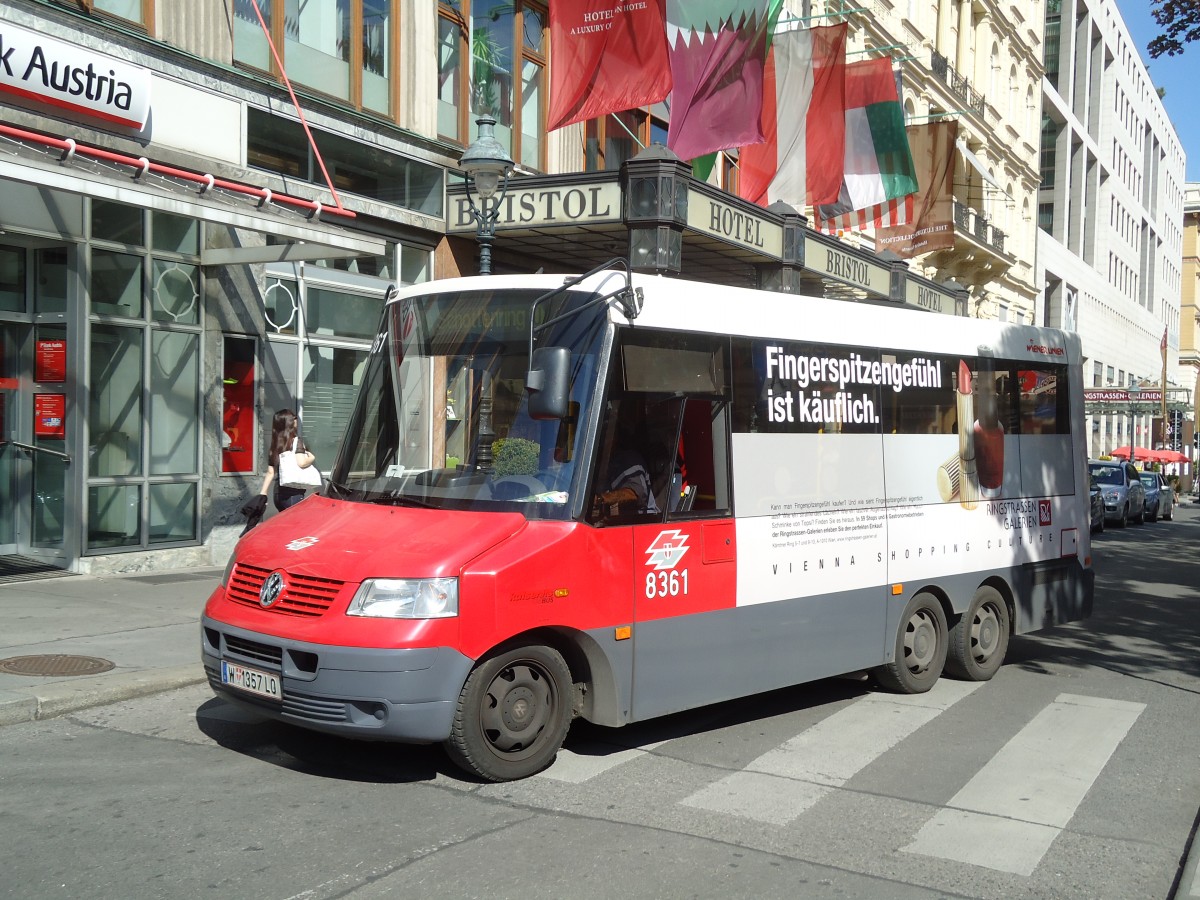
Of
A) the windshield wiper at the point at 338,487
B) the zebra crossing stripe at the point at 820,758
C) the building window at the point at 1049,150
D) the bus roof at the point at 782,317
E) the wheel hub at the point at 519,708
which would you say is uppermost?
the building window at the point at 1049,150

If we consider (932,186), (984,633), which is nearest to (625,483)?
(984,633)

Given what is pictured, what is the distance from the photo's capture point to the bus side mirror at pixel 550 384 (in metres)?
6.05

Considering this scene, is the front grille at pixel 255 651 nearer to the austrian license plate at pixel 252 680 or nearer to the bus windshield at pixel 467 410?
the austrian license plate at pixel 252 680

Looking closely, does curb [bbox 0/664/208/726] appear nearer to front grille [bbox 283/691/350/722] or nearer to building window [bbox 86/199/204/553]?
front grille [bbox 283/691/350/722]

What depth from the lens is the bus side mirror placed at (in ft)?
19.9

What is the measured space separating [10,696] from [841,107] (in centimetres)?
1520

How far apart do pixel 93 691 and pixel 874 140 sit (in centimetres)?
1592

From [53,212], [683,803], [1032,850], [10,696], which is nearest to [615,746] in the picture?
Result: [683,803]

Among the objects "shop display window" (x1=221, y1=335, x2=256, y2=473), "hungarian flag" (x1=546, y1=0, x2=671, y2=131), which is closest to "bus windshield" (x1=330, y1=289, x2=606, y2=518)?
"shop display window" (x1=221, y1=335, x2=256, y2=473)

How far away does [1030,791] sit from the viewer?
633 centimetres

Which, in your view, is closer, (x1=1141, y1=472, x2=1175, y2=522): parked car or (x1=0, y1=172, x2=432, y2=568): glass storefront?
(x1=0, y1=172, x2=432, y2=568): glass storefront

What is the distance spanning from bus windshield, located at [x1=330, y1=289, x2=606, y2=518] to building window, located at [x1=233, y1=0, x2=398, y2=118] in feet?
27.0

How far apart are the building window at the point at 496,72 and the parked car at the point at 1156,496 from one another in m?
22.9

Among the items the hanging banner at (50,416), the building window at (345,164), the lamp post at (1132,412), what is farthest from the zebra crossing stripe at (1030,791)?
the lamp post at (1132,412)
